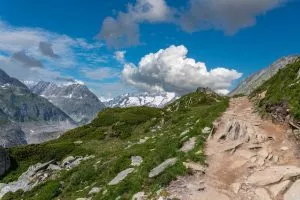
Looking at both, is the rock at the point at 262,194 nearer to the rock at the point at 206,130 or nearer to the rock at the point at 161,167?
the rock at the point at 161,167

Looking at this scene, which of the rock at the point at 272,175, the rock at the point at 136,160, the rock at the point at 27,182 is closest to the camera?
the rock at the point at 272,175

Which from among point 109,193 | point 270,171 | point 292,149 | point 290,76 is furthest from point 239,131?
point 290,76

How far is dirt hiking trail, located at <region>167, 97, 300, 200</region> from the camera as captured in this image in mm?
20406

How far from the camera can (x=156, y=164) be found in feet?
81.6

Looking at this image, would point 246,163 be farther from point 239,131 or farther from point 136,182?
point 136,182

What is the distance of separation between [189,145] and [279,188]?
26.7ft

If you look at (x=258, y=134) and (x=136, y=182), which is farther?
(x=258, y=134)

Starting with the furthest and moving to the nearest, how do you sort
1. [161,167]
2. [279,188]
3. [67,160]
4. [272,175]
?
1. [67,160]
2. [161,167]
3. [272,175]
4. [279,188]

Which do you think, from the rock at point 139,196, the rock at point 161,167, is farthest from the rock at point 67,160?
the rock at point 139,196

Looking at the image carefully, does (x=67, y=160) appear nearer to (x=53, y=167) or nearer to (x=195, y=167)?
(x=53, y=167)

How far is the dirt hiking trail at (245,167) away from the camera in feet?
66.9

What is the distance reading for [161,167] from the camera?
77.7 ft

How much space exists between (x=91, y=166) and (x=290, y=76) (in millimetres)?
22085

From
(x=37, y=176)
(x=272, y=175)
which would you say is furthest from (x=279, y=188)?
(x=37, y=176)
